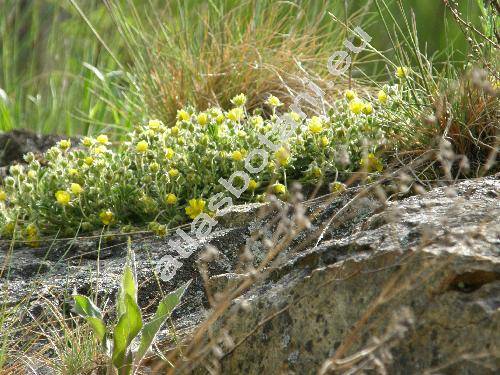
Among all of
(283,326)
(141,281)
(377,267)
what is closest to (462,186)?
(377,267)

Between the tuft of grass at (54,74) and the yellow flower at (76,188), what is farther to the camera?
the tuft of grass at (54,74)

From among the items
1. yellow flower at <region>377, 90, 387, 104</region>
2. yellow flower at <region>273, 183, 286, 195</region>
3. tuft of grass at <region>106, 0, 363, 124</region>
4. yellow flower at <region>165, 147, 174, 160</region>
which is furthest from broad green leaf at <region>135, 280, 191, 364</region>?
tuft of grass at <region>106, 0, 363, 124</region>

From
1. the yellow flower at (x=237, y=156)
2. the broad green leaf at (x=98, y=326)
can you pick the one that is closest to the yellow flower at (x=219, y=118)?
the yellow flower at (x=237, y=156)

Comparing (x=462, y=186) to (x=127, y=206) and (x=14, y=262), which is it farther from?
(x=14, y=262)

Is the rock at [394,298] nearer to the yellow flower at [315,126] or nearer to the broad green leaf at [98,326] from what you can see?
the broad green leaf at [98,326]

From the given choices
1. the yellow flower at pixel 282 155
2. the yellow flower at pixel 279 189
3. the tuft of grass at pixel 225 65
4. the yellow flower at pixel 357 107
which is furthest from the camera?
the tuft of grass at pixel 225 65

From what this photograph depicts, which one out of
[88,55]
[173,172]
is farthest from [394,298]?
[88,55]

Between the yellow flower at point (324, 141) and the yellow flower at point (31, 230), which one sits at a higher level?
the yellow flower at point (324, 141)
